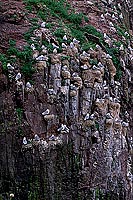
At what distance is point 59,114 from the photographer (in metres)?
11.7

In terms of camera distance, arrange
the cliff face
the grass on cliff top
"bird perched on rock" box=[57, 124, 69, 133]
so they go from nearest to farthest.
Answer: the cliff face, "bird perched on rock" box=[57, 124, 69, 133], the grass on cliff top

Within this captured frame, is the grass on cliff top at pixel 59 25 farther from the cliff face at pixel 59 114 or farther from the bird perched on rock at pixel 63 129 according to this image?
the bird perched on rock at pixel 63 129

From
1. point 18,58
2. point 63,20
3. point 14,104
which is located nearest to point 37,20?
point 63,20

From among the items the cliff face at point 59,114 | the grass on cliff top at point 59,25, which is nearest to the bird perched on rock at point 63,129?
the cliff face at point 59,114

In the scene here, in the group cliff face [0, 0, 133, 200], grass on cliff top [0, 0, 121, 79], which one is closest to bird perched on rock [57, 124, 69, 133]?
cliff face [0, 0, 133, 200]

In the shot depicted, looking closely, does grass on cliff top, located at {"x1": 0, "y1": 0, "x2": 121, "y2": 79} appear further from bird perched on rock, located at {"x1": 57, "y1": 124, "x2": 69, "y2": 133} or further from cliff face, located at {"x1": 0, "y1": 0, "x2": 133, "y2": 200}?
bird perched on rock, located at {"x1": 57, "y1": 124, "x2": 69, "y2": 133}

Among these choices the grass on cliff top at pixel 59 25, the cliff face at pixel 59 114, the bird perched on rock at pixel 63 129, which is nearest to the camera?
the cliff face at pixel 59 114

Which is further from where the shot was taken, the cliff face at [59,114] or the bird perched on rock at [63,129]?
the bird perched on rock at [63,129]

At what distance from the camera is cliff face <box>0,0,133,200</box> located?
36.1ft

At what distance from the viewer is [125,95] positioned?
1448 cm

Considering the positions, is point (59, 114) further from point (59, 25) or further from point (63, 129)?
point (59, 25)

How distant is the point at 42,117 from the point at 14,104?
818mm

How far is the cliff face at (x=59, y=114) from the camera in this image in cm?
1101

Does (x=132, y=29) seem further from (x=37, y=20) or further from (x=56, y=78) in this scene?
(x=56, y=78)
